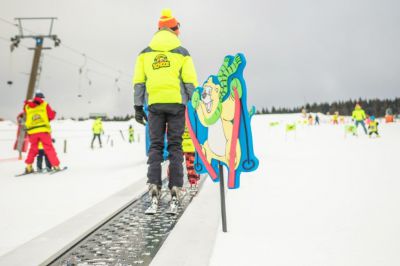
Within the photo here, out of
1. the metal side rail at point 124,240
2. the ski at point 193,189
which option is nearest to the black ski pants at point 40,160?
the ski at point 193,189

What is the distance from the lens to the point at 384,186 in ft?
→ 11.8

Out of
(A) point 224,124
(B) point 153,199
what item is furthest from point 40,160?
(A) point 224,124

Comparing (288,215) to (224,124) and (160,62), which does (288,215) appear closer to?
(224,124)

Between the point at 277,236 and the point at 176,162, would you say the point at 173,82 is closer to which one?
the point at 176,162

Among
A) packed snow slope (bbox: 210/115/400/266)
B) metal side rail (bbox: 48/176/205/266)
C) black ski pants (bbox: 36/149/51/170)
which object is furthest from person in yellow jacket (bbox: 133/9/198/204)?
black ski pants (bbox: 36/149/51/170)

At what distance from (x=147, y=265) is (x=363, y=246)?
1.24m

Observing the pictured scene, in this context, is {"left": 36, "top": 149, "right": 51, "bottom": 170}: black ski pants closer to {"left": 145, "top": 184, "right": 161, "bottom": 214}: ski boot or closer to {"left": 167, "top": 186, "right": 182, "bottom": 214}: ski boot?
{"left": 145, "top": 184, "right": 161, "bottom": 214}: ski boot

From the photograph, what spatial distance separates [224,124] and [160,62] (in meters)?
1.11

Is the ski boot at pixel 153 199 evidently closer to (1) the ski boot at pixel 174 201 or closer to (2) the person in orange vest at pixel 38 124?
(1) the ski boot at pixel 174 201

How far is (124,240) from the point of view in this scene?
218cm

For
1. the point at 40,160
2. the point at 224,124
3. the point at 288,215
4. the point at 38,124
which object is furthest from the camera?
the point at 40,160

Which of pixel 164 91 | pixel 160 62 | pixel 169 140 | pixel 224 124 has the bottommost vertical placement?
pixel 169 140

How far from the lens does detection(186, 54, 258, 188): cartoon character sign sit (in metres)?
2.29

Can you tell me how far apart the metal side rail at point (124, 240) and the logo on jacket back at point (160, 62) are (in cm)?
139
